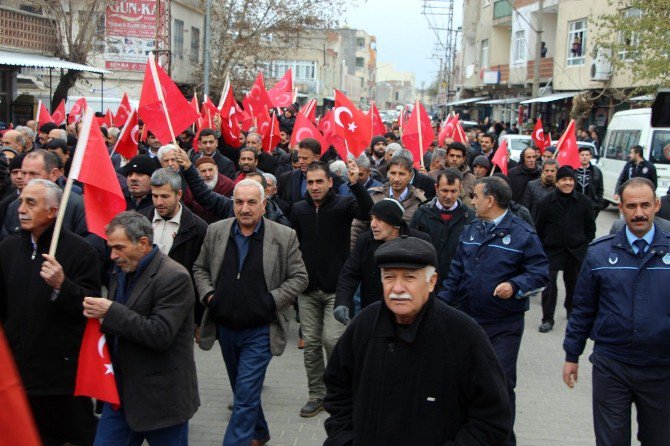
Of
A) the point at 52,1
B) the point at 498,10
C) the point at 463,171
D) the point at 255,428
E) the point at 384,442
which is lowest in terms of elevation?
the point at 255,428

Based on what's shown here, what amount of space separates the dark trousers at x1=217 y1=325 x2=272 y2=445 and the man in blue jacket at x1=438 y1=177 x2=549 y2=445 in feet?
4.51

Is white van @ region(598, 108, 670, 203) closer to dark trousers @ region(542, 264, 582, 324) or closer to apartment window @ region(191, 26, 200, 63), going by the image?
dark trousers @ region(542, 264, 582, 324)

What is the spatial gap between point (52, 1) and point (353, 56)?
107 metres

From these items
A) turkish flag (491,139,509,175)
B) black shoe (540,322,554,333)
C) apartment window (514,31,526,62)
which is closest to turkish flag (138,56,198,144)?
black shoe (540,322,554,333)

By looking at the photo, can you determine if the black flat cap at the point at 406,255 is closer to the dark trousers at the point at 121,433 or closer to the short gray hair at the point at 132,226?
the short gray hair at the point at 132,226

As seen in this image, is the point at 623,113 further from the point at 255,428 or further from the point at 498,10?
the point at 498,10

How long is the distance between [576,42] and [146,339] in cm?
3463

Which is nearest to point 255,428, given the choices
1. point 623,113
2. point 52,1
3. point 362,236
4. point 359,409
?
point 362,236

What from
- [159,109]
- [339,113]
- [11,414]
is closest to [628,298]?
[11,414]

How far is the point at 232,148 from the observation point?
12508 millimetres

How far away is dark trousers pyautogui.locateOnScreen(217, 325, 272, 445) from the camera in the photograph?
5.55 metres

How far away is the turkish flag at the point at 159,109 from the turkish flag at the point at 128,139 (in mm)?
1105

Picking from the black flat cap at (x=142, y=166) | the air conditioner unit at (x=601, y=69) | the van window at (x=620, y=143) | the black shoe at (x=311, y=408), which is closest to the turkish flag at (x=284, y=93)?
the van window at (x=620, y=143)

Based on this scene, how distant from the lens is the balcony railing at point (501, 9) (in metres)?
47.4
